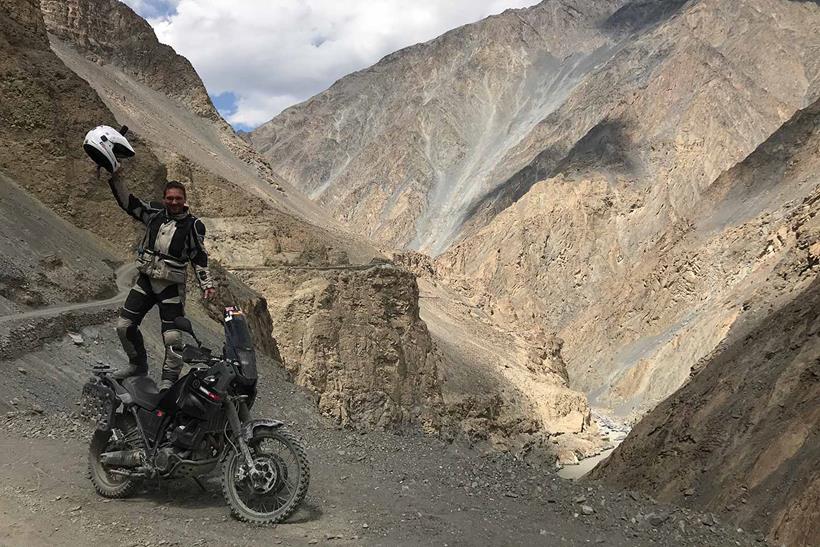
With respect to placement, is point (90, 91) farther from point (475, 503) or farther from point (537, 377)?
point (537, 377)

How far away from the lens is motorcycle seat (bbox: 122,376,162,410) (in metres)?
Answer: 5.50

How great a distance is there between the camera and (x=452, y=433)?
23688 millimetres

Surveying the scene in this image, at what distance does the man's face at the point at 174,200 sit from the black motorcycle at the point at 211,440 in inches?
42.3

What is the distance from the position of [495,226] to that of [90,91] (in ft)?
183

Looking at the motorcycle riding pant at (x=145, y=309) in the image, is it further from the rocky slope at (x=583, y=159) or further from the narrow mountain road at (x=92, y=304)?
the rocky slope at (x=583, y=159)

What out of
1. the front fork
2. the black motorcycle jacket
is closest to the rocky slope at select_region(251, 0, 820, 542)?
the front fork

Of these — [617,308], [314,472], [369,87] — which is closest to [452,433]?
[314,472]

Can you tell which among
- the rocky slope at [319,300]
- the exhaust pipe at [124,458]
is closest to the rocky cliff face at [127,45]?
the rocky slope at [319,300]

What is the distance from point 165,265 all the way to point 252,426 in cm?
155

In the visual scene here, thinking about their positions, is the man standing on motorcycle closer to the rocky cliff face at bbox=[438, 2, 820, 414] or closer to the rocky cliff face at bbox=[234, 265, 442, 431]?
the rocky cliff face at bbox=[234, 265, 442, 431]

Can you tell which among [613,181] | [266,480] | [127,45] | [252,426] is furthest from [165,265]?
[613,181]

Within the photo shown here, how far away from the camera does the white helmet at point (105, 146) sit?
5.65 m

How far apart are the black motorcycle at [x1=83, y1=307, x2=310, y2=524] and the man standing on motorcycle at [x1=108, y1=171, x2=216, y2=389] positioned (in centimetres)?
34

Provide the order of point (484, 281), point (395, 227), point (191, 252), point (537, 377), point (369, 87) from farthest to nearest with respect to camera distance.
A: point (369, 87)
point (395, 227)
point (484, 281)
point (537, 377)
point (191, 252)
